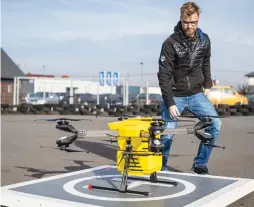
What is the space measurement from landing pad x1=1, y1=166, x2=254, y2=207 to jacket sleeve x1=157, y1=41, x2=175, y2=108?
96 centimetres

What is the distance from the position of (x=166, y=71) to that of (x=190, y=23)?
63cm

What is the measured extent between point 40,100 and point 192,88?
33.5 meters

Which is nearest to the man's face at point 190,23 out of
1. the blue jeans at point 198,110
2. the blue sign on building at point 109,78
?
the blue jeans at point 198,110

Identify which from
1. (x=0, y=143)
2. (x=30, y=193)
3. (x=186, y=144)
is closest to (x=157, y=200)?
(x=30, y=193)

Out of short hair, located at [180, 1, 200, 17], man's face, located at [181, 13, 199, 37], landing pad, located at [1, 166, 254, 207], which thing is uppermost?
short hair, located at [180, 1, 200, 17]

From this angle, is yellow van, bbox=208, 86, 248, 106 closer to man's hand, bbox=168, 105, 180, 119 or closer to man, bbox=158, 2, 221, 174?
man, bbox=158, 2, 221, 174

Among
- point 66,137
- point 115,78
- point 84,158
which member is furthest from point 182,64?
point 115,78

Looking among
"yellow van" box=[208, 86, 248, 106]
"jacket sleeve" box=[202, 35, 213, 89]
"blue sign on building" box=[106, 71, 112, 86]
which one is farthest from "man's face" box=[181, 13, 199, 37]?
"yellow van" box=[208, 86, 248, 106]

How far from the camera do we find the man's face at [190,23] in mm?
5027

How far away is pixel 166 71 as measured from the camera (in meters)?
5.28

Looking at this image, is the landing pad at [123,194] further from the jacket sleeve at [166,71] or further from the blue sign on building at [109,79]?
the blue sign on building at [109,79]

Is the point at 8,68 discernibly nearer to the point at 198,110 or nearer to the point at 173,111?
the point at 198,110

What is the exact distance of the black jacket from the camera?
5.27 metres

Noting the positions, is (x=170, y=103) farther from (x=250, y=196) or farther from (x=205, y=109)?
(x=250, y=196)
